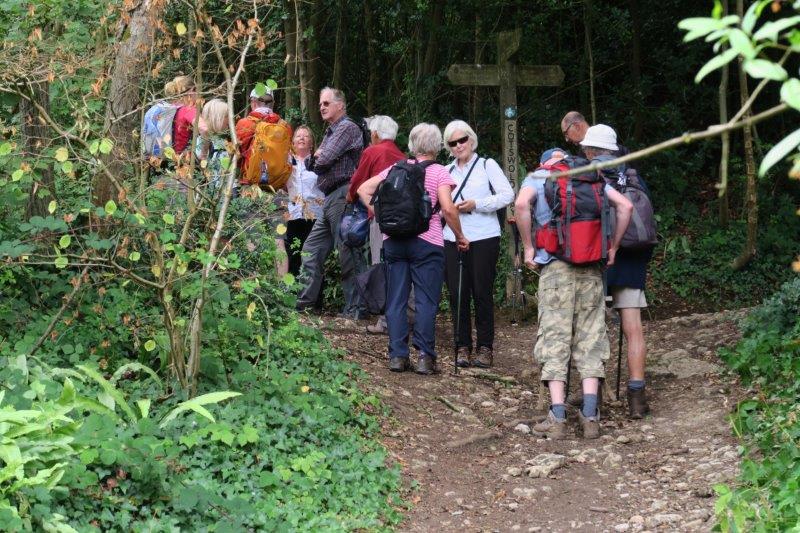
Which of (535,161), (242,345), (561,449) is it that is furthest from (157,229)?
(535,161)

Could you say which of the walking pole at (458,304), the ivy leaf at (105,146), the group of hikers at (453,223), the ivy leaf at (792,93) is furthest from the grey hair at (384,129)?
the ivy leaf at (792,93)

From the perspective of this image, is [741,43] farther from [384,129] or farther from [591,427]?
[384,129]

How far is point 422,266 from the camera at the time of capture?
7930 millimetres

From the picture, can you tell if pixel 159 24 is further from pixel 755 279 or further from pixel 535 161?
pixel 535 161

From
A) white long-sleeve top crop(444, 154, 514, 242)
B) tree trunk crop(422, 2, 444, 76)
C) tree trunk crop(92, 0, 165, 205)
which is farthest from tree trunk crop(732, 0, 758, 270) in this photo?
tree trunk crop(92, 0, 165, 205)

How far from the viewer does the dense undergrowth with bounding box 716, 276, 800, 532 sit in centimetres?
468

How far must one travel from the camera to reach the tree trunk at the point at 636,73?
15922 mm

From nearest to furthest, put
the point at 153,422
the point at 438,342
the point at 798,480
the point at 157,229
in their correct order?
1. the point at 798,480
2. the point at 153,422
3. the point at 157,229
4. the point at 438,342

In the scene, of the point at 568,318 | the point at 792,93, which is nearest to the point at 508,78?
the point at 568,318

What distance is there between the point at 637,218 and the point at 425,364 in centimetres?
212

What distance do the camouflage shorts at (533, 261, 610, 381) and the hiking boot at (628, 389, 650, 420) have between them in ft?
1.64

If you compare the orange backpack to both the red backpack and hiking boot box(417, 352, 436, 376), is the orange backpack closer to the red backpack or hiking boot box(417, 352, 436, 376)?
hiking boot box(417, 352, 436, 376)

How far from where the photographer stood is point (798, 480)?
481 centimetres

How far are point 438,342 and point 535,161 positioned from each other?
22.7ft
